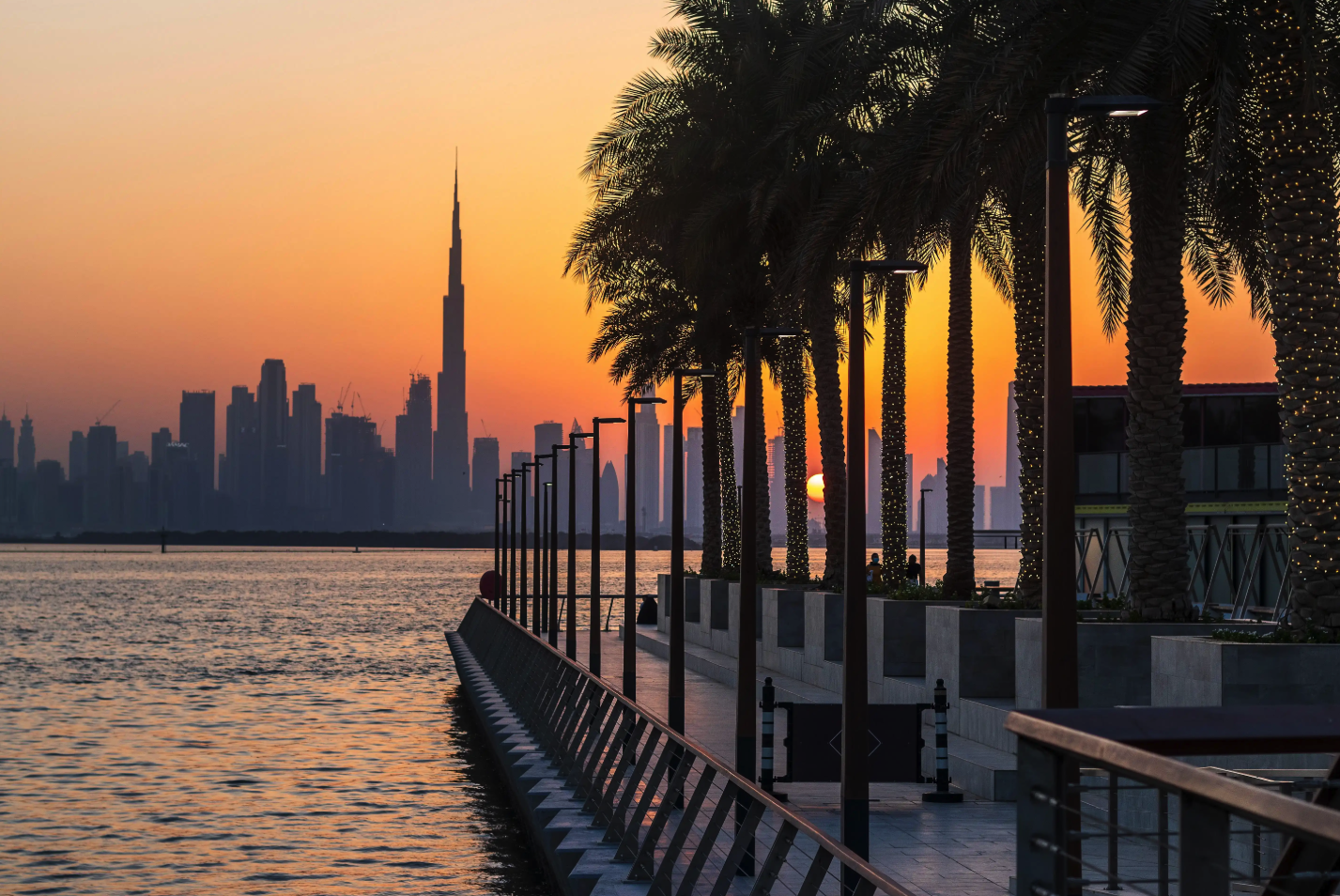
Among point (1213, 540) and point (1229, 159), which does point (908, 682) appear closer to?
point (1229, 159)

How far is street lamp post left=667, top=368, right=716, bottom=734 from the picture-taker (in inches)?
876

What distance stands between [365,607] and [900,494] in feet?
297

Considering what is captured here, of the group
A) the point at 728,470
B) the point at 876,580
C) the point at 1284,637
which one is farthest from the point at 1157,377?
the point at 728,470

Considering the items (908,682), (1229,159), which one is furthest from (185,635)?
(1229,159)

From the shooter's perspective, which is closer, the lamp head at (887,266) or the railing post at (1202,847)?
the railing post at (1202,847)

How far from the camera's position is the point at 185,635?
83.2m

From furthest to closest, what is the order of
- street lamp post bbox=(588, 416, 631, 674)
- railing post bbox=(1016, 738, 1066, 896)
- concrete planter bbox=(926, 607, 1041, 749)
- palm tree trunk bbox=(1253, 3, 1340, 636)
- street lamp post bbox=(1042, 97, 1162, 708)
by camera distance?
street lamp post bbox=(588, 416, 631, 674) → concrete planter bbox=(926, 607, 1041, 749) → palm tree trunk bbox=(1253, 3, 1340, 636) → street lamp post bbox=(1042, 97, 1162, 708) → railing post bbox=(1016, 738, 1066, 896)

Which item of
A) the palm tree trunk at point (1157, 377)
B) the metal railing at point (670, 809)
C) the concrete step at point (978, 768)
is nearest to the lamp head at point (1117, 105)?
the metal railing at point (670, 809)

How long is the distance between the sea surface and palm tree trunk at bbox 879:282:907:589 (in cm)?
958

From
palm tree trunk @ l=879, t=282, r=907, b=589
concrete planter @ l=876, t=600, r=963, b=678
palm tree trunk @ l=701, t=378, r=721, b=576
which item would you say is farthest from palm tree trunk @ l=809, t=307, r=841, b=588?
palm tree trunk @ l=701, t=378, r=721, b=576

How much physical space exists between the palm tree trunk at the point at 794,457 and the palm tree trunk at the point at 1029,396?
16.0 meters

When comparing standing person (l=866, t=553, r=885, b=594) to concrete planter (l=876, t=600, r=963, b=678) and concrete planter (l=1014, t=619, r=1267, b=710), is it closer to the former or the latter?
concrete planter (l=876, t=600, r=963, b=678)

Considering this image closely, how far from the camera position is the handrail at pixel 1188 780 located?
Answer: 9.46 feet

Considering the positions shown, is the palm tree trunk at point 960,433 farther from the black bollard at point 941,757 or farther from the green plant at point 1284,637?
the green plant at point 1284,637
